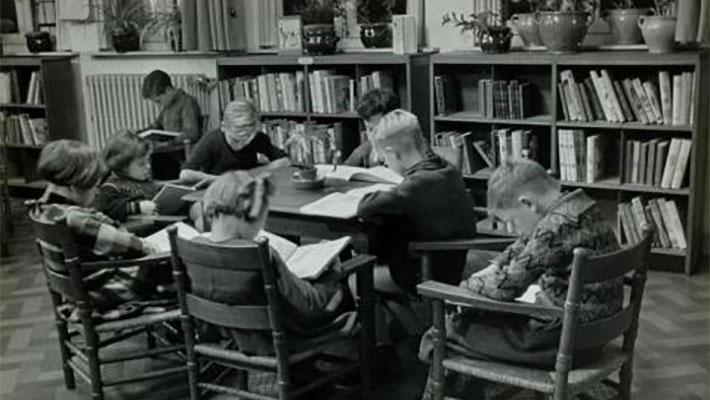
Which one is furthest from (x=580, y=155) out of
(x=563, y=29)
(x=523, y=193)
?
(x=523, y=193)

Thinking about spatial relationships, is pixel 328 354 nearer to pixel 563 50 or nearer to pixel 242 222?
pixel 242 222

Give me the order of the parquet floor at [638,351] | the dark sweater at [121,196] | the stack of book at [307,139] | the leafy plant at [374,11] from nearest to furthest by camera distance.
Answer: the parquet floor at [638,351] < the dark sweater at [121,196] < the stack of book at [307,139] < the leafy plant at [374,11]

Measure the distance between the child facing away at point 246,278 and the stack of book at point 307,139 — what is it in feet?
4.12

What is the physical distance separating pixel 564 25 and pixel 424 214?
2077 millimetres

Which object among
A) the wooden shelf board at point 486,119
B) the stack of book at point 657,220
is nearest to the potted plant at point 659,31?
the wooden shelf board at point 486,119

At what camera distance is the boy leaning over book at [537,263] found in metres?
2.53

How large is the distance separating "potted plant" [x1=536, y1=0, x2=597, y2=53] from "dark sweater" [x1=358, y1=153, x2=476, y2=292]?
1851 millimetres

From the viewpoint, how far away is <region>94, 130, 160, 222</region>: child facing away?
383cm

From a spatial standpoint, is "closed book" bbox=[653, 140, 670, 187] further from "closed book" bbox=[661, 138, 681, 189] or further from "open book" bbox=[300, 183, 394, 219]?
"open book" bbox=[300, 183, 394, 219]

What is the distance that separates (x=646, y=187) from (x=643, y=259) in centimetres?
237

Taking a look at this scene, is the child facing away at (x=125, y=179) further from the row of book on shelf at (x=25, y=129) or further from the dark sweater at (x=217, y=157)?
the row of book on shelf at (x=25, y=129)

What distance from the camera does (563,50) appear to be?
493 cm

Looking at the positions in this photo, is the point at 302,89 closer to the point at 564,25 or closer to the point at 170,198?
the point at 564,25

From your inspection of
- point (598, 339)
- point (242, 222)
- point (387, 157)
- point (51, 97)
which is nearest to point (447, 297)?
point (598, 339)
